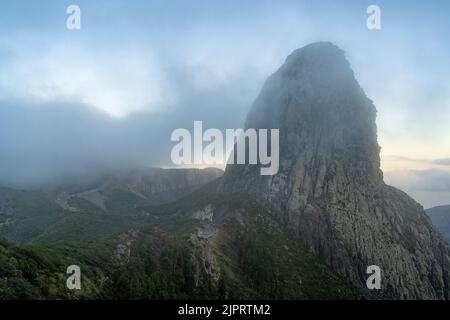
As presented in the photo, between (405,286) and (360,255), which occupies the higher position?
(360,255)

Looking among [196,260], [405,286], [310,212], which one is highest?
[310,212]
